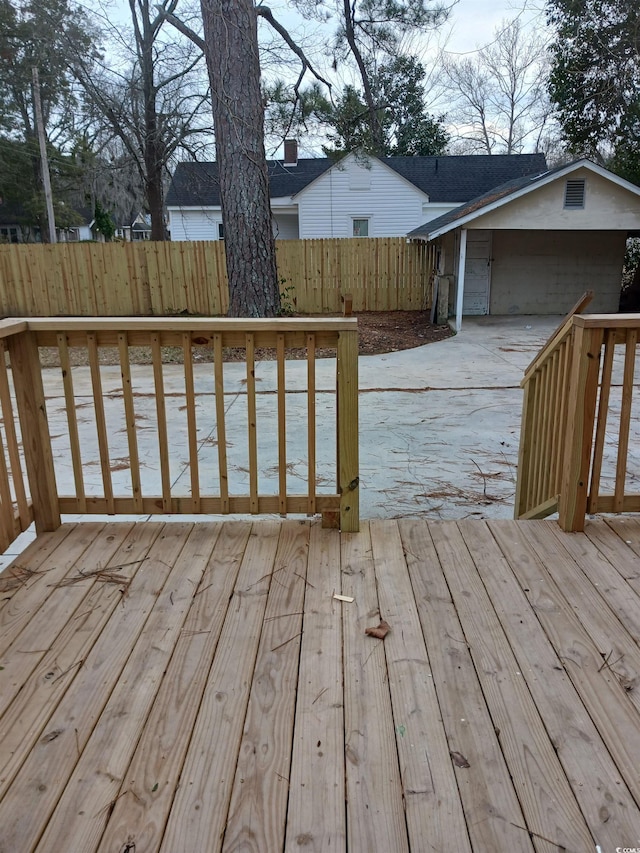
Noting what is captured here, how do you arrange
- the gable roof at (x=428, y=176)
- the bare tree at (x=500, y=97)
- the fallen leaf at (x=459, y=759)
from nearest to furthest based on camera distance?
the fallen leaf at (x=459, y=759) < the gable roof at (x=428, y=176) < the bare tree at (x=500, y=97)

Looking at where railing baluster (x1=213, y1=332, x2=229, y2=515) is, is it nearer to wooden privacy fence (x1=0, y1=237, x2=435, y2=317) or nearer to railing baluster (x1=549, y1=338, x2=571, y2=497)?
railing baluster (x1=549, y1=338, x2=571, y2=497)

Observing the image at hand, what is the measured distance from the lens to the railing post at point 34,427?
8.67ft

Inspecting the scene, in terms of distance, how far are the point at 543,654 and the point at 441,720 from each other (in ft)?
1.55

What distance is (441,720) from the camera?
1647mm

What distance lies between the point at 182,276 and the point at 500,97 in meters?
20.5

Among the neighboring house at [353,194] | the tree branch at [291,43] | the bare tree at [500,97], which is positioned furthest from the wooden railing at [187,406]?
the bare tree at [500,97]

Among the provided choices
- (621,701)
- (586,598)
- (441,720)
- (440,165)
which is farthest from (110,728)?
(440,165)

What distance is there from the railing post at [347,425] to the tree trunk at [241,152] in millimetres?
6764

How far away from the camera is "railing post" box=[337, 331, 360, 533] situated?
2.61 m

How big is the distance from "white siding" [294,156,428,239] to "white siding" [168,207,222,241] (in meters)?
3.17

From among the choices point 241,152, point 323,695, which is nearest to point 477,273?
point 241,152

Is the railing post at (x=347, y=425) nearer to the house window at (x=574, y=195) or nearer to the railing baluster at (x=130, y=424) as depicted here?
the railing baluster at (x=130, y=424)

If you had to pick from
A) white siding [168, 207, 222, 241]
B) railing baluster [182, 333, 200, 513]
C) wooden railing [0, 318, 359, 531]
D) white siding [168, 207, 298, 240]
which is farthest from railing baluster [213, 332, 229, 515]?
white siding [168, 207, 222, 241]

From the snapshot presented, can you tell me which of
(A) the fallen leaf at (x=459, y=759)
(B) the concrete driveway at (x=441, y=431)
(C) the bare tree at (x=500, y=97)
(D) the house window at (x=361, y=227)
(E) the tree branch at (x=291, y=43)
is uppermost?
(C) the bare tree at (x=500, y=97)
